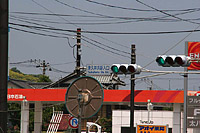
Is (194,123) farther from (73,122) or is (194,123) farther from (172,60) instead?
(172,60)

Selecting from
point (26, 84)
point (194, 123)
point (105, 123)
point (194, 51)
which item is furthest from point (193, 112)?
point (26, 84)

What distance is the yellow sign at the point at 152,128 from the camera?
26.1 m

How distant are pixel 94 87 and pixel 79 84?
0.56 m

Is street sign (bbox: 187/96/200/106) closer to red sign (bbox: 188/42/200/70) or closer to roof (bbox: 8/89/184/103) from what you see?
red sign (bbox: 188/42/200/70)

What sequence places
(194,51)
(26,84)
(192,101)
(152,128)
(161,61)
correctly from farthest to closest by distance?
(26,84) < (194,51) < (192,101) < (152,128) < (161,61)

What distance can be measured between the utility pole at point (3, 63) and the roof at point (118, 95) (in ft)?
97.7

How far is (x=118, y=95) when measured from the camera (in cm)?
3888

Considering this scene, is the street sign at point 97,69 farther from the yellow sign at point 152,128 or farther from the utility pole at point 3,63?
the utility pole at point 3,63

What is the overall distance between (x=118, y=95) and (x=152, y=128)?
12647 millimetres

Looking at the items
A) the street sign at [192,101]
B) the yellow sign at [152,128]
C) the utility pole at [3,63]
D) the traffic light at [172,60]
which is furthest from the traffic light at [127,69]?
the street sign at [192,101]

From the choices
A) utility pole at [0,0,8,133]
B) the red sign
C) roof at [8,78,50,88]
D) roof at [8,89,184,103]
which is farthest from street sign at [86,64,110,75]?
roof at [8,78,50,88]

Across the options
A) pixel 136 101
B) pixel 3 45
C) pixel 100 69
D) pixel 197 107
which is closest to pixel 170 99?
pixel 136 101

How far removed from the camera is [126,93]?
127 ft

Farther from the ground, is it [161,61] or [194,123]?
[161,61]
